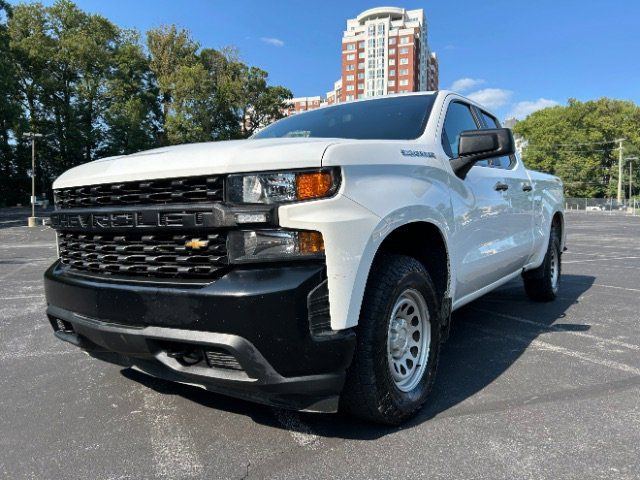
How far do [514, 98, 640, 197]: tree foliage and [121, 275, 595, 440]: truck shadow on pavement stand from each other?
70.7 meters

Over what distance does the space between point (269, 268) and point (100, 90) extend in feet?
160

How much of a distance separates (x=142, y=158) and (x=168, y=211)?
0.40 metres

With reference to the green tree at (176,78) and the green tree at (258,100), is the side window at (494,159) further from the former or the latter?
the green tree at (258,100)

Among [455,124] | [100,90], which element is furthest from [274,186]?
[100,90]

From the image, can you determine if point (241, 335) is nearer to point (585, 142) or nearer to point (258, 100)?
point (258, 100)

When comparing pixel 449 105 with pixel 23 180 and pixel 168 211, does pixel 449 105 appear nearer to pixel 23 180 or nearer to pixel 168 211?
pixel 168 211

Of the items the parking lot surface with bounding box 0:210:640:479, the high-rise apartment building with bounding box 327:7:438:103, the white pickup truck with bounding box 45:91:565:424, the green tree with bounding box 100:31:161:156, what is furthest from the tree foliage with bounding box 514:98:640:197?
the white pickup truck with bounding box 45:91:565:424

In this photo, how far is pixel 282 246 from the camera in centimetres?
197

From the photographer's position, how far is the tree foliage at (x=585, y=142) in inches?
2670

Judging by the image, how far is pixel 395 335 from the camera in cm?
252

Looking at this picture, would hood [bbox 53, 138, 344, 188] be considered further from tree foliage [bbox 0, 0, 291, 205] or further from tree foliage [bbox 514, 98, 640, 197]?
tree foliage [bbox 514, 98, 640, 197]

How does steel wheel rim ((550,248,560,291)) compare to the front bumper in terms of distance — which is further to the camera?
steel wheel rim ((550,248,560,291))

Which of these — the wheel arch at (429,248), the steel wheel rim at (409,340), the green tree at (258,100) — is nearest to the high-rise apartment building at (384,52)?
the green tree at (258,100)

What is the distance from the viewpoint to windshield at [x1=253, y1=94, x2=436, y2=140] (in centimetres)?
307
